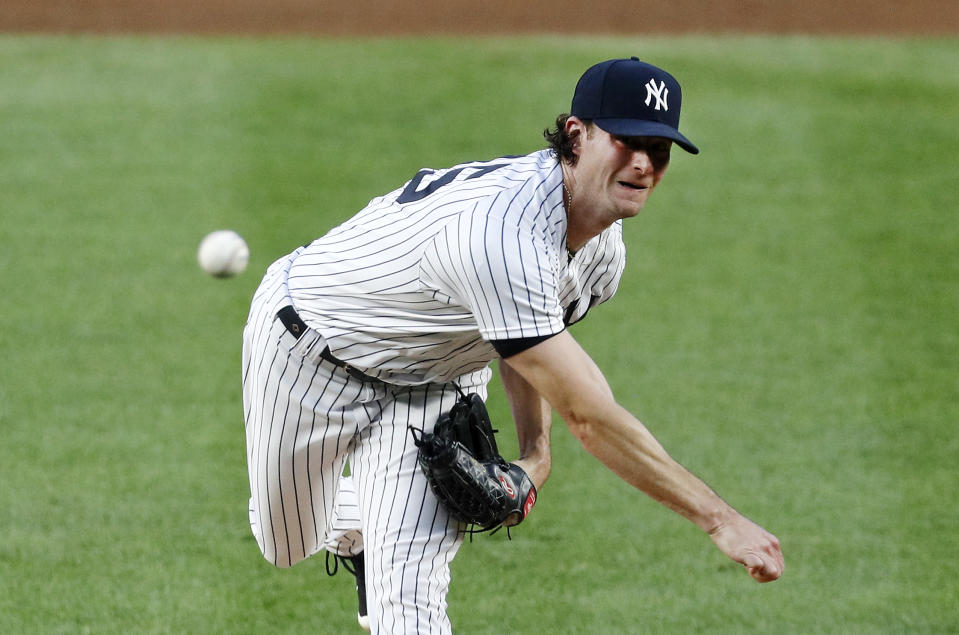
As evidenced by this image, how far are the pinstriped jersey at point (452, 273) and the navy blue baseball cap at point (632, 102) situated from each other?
21cm

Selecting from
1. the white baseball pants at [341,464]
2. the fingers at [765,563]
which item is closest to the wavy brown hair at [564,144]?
the white baseball pants at [341,464]

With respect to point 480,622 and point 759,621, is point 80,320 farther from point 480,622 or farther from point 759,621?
point 759,621

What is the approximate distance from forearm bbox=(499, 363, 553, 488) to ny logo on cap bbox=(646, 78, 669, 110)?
1.20m

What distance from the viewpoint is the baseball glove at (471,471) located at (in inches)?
154

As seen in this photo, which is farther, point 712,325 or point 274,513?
point 712,325

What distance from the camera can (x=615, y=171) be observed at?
143 inches

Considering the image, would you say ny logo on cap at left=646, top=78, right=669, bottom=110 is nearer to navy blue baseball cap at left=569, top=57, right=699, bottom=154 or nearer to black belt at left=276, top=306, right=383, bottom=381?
navy blue baseball cap at left=569, top=57, right=699, bottom=154

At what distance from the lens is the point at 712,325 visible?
28.9 ft

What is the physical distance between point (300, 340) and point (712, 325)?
5.08 m

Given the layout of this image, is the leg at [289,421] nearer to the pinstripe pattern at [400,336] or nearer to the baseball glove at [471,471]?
the pinstripe pattern at [400,336]

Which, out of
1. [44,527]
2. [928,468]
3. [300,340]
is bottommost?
[44,527]

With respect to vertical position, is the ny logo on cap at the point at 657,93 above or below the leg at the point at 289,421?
above

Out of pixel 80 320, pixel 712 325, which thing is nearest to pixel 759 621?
pixel 712 325

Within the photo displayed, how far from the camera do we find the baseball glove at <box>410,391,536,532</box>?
3.92m
